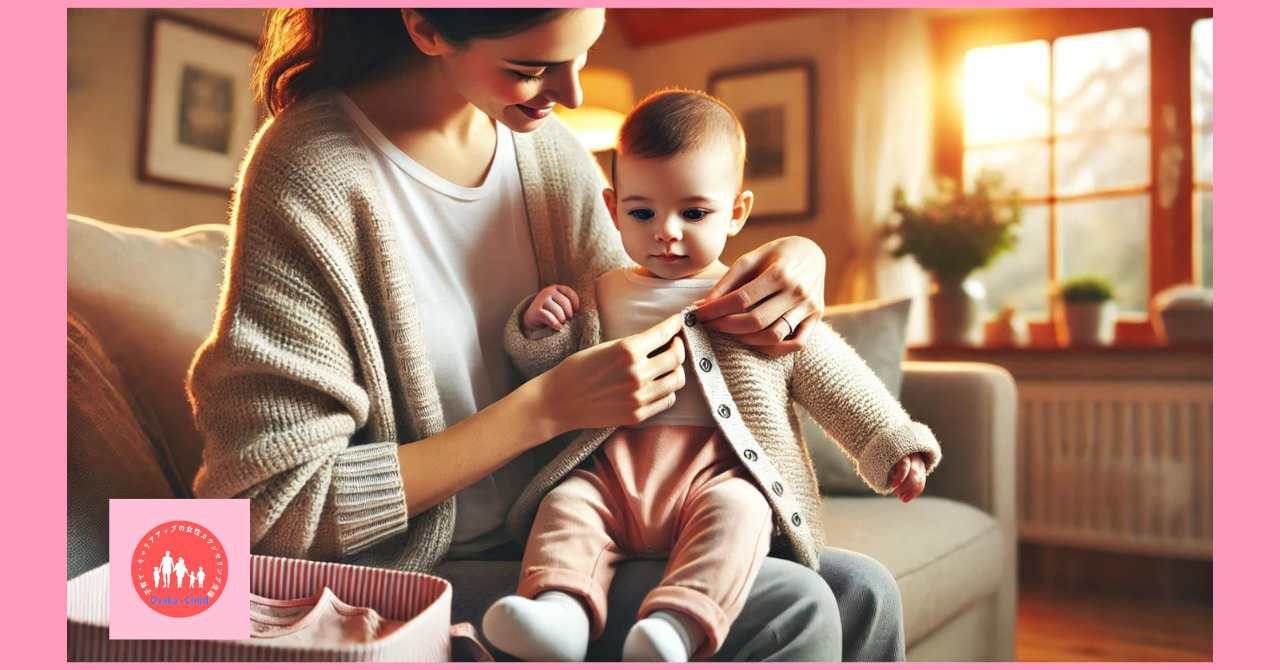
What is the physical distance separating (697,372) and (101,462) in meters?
0.71

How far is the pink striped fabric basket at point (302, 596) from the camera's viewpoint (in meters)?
0.65

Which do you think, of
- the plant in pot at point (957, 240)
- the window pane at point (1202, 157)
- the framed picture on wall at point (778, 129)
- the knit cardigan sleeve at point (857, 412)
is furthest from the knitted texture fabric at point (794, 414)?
the window pane at point (1202, 157)

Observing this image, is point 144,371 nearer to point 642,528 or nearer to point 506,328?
point 506,328

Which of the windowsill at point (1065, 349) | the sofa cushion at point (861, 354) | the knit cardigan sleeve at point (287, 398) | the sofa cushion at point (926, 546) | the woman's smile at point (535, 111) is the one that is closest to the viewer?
the knit cardigan sleeve at point (287, 398)

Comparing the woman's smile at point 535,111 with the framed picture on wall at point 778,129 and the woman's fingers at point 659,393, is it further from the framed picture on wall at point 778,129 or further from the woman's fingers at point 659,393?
the framed picture on wall at point 778,129

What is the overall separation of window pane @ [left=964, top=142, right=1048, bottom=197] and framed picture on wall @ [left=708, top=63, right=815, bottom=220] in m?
0.57

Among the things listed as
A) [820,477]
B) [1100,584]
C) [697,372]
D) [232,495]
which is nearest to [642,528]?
[697,372]

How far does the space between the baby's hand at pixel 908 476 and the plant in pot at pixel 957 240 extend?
75.9 inches

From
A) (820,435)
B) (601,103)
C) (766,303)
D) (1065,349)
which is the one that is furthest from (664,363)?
(1065,349)

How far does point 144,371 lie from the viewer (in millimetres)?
1174

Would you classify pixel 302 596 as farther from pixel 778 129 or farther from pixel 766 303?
pixel 778 129

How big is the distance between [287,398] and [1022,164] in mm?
2692

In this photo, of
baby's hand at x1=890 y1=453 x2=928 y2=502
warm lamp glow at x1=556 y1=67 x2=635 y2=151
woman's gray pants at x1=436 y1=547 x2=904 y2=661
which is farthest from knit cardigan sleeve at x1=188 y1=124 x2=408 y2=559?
warm lamp glow at x1=556 y1=67 x2=635 y2=151

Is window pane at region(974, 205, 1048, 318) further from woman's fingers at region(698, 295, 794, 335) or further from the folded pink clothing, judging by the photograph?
the folded pink clothing
